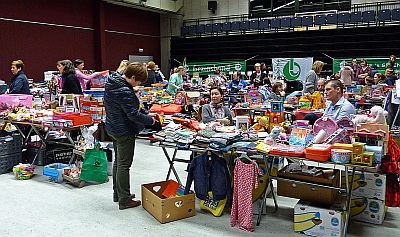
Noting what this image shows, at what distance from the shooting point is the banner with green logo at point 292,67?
12.4 metres

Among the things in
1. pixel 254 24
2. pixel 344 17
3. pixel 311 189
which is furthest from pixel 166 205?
pixel 254 24

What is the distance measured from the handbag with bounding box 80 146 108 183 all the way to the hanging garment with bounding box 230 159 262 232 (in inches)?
73.3

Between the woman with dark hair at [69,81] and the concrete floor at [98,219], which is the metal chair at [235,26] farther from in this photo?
the concrete floor at [98,219]

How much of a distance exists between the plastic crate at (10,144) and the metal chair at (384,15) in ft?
36.5

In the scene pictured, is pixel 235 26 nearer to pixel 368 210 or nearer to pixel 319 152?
pixel 368 210

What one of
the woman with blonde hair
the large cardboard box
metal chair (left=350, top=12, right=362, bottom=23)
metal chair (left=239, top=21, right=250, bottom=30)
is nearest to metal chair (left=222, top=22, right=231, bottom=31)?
metal chair (left=239, top=21, right=250, bottom=30)

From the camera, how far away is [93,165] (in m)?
4.40

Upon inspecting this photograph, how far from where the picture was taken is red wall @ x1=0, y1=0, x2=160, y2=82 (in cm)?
1073

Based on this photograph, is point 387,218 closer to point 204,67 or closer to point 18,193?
point 18,193

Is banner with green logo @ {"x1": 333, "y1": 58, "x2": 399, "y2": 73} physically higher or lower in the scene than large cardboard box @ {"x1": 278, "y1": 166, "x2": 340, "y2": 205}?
higher

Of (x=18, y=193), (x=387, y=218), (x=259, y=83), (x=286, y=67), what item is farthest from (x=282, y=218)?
(x=286, y=67)

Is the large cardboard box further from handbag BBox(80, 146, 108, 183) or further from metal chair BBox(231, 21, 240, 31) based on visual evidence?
metal chair BBox(231, 21, 240, 31)

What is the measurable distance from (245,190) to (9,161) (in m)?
3.44

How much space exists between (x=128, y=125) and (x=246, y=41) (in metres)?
11.6
